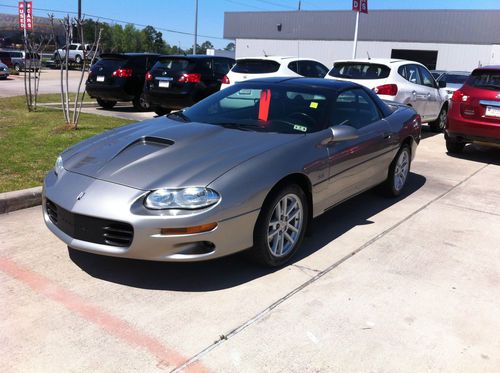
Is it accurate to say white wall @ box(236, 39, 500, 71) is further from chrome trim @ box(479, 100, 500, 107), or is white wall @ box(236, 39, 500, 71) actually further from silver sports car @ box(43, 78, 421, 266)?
silver sports car @ box(43, 78, 421, 266)

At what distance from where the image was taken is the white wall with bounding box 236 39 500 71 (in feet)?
116

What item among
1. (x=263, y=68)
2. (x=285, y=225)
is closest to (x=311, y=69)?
(x=263, y=68)

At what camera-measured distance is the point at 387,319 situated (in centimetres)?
312

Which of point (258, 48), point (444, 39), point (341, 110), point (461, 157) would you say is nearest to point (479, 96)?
point (461, 157)

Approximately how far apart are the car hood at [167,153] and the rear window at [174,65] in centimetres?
715

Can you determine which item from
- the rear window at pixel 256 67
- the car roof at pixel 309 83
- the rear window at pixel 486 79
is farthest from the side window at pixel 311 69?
the car roof at pixel 309 83

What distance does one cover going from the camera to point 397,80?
30.5ft

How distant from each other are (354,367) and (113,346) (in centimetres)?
134

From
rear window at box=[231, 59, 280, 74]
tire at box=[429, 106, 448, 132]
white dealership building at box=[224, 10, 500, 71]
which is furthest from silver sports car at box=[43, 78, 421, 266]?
white dealership building at box=[224, 10, 500, 71]

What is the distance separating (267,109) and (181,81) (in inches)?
273

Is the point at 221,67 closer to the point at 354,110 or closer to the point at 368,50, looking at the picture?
the point at 354,110

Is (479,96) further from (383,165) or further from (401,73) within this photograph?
(383,165)

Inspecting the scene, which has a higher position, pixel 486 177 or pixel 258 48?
pixel 258 48

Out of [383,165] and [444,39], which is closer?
[383,165]
